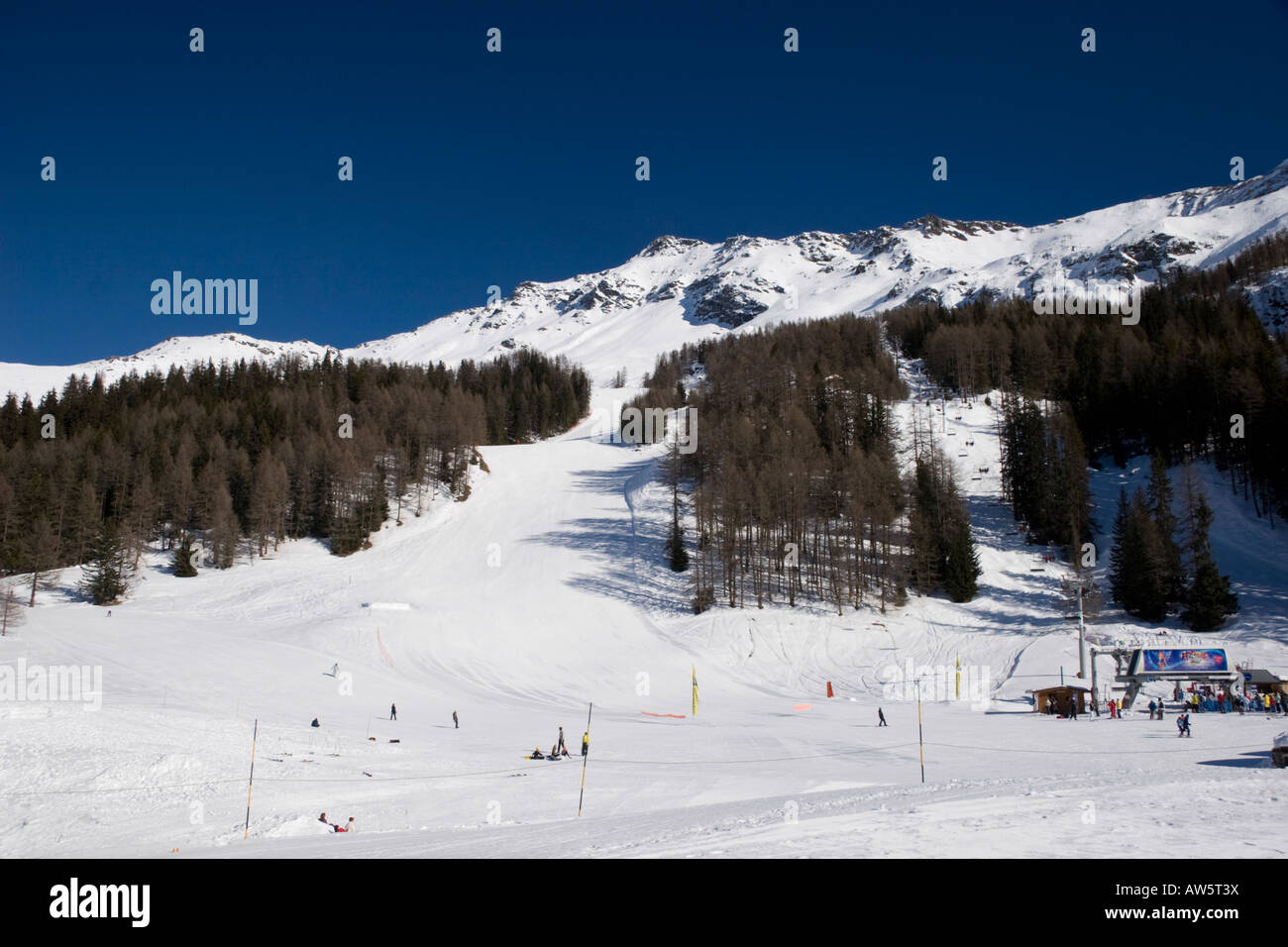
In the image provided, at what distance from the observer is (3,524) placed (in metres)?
62.3

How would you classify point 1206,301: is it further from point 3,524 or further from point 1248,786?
point 3,524

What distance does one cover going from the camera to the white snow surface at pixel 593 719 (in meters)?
12.3

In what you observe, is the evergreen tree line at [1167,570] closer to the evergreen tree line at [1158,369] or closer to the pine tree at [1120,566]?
the pine tree at [1120,566]

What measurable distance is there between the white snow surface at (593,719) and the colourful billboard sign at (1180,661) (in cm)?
Answer: 582

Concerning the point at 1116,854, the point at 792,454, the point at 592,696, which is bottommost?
the point at 592,696

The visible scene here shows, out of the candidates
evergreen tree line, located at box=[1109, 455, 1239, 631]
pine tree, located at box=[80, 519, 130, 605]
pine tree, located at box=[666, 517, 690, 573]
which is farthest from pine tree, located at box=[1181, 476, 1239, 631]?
pine tree, located at box=[80, 519, 130, 605]

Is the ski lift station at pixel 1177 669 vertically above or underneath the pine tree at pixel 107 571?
underneath

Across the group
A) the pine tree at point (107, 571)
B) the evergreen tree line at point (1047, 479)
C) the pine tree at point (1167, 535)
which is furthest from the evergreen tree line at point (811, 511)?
the pine tree at point (107, 571)

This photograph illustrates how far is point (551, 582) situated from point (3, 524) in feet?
159

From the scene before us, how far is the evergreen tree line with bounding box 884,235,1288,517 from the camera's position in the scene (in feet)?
198

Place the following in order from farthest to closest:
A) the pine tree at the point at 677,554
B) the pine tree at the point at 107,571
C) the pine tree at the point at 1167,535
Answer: the pine tree at the point at 677,554 → the pine tree at the point at 107,571 → the pine tree at the point at 1167,535

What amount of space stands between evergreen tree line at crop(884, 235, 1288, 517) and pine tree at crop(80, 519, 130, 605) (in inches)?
3541

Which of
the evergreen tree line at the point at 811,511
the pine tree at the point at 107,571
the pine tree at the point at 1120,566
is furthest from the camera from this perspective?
the evergreen tree line at the point at 811,511
